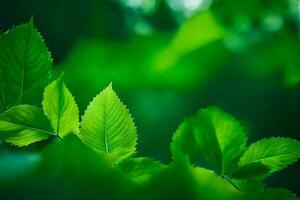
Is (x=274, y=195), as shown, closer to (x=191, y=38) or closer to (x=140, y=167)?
(x=140, y=167)

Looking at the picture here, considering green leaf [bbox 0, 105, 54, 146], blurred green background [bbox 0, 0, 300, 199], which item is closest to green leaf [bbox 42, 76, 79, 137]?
green leaf [bbox 0, 105, 54, 146]

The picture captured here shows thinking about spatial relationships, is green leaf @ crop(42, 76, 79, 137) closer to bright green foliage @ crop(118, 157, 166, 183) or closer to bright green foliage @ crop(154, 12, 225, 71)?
bright green foliage @ crop(118, 157, 166, 183)

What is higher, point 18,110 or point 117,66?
point 117,66

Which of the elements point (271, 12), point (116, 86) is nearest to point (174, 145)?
point (116, 86)

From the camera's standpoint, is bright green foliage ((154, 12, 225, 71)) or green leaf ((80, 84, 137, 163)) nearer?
green leaf ((80, 84, 137, 163))

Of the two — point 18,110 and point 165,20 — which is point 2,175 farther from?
point 165,20

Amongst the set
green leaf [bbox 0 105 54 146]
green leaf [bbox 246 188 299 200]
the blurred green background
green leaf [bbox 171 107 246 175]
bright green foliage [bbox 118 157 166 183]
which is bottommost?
green leaf [bbox 246 188 299 200]

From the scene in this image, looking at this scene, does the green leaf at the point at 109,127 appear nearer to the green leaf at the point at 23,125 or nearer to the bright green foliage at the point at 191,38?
the green leaf at the point at 23,125
